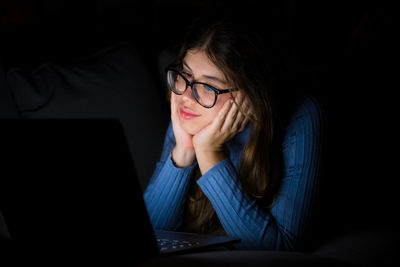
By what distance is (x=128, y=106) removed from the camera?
120 centimetres

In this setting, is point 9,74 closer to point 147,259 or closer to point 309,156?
point 147,259

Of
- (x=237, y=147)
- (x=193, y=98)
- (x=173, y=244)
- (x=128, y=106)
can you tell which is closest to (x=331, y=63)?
(x=237, y=147)

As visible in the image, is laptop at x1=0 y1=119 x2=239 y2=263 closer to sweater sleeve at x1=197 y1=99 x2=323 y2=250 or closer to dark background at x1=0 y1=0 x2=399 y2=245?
A: sweater sleeve at x1=197 y1=99 x2=323 y2=250

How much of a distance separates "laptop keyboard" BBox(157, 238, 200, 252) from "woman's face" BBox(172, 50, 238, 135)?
0.34 meters

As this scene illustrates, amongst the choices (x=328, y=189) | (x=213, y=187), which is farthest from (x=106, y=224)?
(x=328, y=189)

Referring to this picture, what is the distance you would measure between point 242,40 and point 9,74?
69 centimetres

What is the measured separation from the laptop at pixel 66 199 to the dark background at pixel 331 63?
58cm

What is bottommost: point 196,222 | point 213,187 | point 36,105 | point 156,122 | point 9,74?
point 196,222

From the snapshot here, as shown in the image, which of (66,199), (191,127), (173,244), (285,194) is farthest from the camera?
(191,127)

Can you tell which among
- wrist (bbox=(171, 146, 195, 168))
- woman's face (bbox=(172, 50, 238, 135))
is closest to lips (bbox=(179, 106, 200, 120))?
woman's face (bbox=(172, 50, 238, 135))

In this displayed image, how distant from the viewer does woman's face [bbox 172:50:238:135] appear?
980 mm

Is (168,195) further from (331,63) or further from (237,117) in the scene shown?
(331,63)

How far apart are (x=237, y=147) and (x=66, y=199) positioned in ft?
2.00

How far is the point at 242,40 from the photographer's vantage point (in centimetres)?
98
